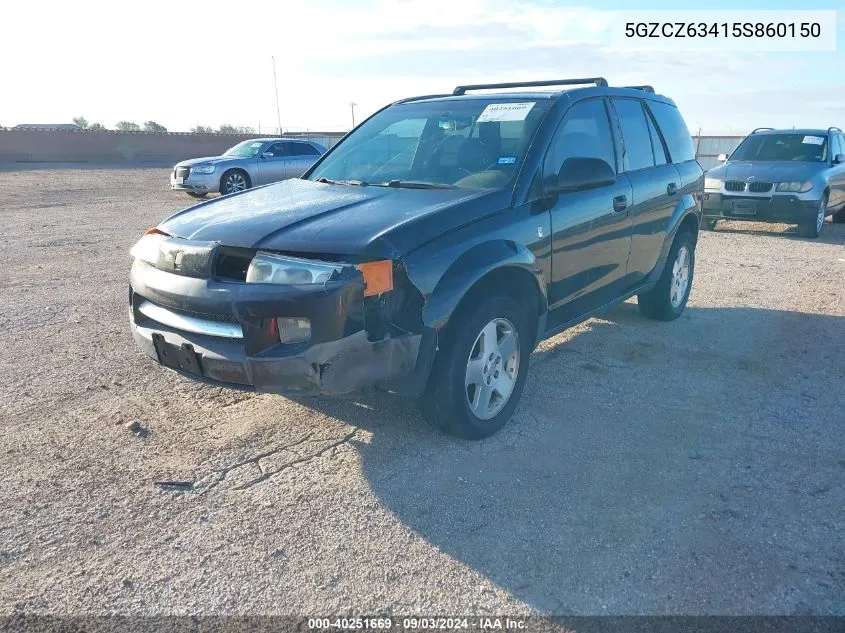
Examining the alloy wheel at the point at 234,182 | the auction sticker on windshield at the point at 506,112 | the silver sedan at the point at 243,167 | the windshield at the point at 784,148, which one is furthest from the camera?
the alloy wheel at the point at 234,182

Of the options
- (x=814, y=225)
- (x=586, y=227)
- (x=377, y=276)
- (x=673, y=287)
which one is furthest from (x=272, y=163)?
(x=377, y=276)

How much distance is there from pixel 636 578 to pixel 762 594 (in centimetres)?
46

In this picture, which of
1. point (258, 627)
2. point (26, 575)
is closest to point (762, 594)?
point (258, 627)

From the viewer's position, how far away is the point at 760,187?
37.5ft

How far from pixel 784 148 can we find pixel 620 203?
30.0 ft

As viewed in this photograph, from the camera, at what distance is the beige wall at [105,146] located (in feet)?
Result: 103

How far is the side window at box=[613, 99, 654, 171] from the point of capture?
5.18m

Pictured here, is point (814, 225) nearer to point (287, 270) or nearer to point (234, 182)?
point (287, 270)

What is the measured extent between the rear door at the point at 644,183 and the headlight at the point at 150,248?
322 centimetres

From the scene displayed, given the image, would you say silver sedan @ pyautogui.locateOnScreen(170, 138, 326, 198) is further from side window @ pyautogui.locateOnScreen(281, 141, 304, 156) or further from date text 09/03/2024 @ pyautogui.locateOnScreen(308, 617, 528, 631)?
date text 09/03/2024 @ pyautogui.locateOnScreen(308, 617, 528, 631)

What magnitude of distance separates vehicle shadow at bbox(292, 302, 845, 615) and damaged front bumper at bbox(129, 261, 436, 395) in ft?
1.96

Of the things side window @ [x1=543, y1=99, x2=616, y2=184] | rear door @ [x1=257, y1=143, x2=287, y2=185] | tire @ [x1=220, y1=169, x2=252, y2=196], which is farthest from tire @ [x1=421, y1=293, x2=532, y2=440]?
rear door @ [x1=257, y1=143, x2=287, y2=185]

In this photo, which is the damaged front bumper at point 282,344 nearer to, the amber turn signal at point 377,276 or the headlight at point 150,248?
the amber turn signal at point 377,276

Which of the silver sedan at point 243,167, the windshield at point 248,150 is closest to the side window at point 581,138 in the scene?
the silver sedan at point 243,167
